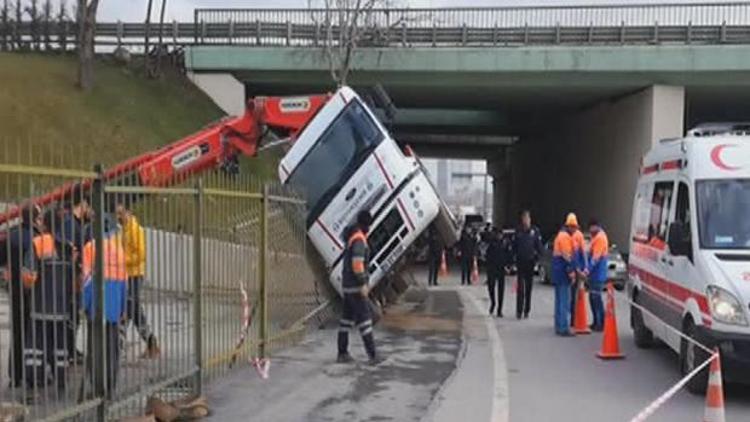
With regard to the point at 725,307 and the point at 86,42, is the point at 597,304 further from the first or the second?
the point at 86,42

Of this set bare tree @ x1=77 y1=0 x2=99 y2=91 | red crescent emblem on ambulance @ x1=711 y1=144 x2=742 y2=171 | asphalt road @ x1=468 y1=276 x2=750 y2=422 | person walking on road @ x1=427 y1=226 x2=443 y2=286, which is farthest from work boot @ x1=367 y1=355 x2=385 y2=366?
bare tree @ x1=77 y1=0 x2=99 y2=91

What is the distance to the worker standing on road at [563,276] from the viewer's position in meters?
14.5

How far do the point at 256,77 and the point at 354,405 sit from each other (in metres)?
28.0

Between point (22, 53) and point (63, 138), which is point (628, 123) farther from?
point (22, 53)

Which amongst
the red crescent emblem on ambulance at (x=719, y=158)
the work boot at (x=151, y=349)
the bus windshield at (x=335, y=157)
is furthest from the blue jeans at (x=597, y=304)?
the work boot at (x=151, y=349)

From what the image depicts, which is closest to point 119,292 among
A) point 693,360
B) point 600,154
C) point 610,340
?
point 693,360

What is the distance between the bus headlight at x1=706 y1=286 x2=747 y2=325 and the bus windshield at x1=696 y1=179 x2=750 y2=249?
2.48 ft

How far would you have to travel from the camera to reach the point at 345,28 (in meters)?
34.5

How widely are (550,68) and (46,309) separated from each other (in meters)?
27.3

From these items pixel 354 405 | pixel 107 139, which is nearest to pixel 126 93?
pixel 107 139

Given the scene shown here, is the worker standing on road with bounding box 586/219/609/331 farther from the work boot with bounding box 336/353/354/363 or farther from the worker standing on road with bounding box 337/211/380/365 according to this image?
the work boot with bounding box 336/353/354/363

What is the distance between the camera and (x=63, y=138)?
97.9 ft

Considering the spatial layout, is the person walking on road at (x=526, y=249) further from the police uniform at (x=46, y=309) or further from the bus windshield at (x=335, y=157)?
the police uniform at (x=46, y=309)

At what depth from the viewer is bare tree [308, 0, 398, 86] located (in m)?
33.0
